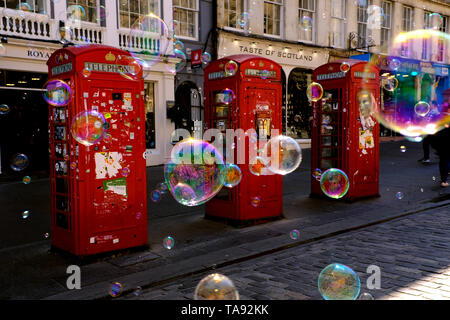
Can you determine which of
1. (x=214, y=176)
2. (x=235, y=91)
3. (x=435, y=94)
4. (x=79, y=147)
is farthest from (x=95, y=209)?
(x=435, y=94)

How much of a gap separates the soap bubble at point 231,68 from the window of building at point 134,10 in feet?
27.7

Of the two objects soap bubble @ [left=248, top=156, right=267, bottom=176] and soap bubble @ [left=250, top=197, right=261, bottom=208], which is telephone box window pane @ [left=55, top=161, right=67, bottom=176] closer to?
soap bubble @ [left=248, top=156, right=267, bottom=176]

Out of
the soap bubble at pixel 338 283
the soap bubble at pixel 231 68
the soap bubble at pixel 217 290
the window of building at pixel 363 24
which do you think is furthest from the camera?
the window of building at pixel 363 24

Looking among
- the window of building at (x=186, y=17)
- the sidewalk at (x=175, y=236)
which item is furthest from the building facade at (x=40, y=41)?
the sidewalk at (x=175, y=236)

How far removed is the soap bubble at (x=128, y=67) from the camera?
5.11 m

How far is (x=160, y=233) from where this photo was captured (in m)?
6.41

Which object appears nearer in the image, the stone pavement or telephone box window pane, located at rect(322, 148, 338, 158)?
the stone pavement

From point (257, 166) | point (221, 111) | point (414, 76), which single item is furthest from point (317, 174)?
point (414, 76)

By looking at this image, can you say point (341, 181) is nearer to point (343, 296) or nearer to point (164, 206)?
point (164, 206)

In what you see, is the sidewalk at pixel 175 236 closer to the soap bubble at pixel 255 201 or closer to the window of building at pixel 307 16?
the soap bubble at pixel 255 201

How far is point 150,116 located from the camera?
47.7 ft

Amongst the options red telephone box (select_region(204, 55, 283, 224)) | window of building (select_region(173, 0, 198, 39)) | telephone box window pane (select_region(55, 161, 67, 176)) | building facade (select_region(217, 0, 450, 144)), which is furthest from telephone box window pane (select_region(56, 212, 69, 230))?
building facade (select_region(217, 0, 450, 144))

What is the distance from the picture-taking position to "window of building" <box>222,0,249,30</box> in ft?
52.7

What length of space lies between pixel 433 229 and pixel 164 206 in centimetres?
498
